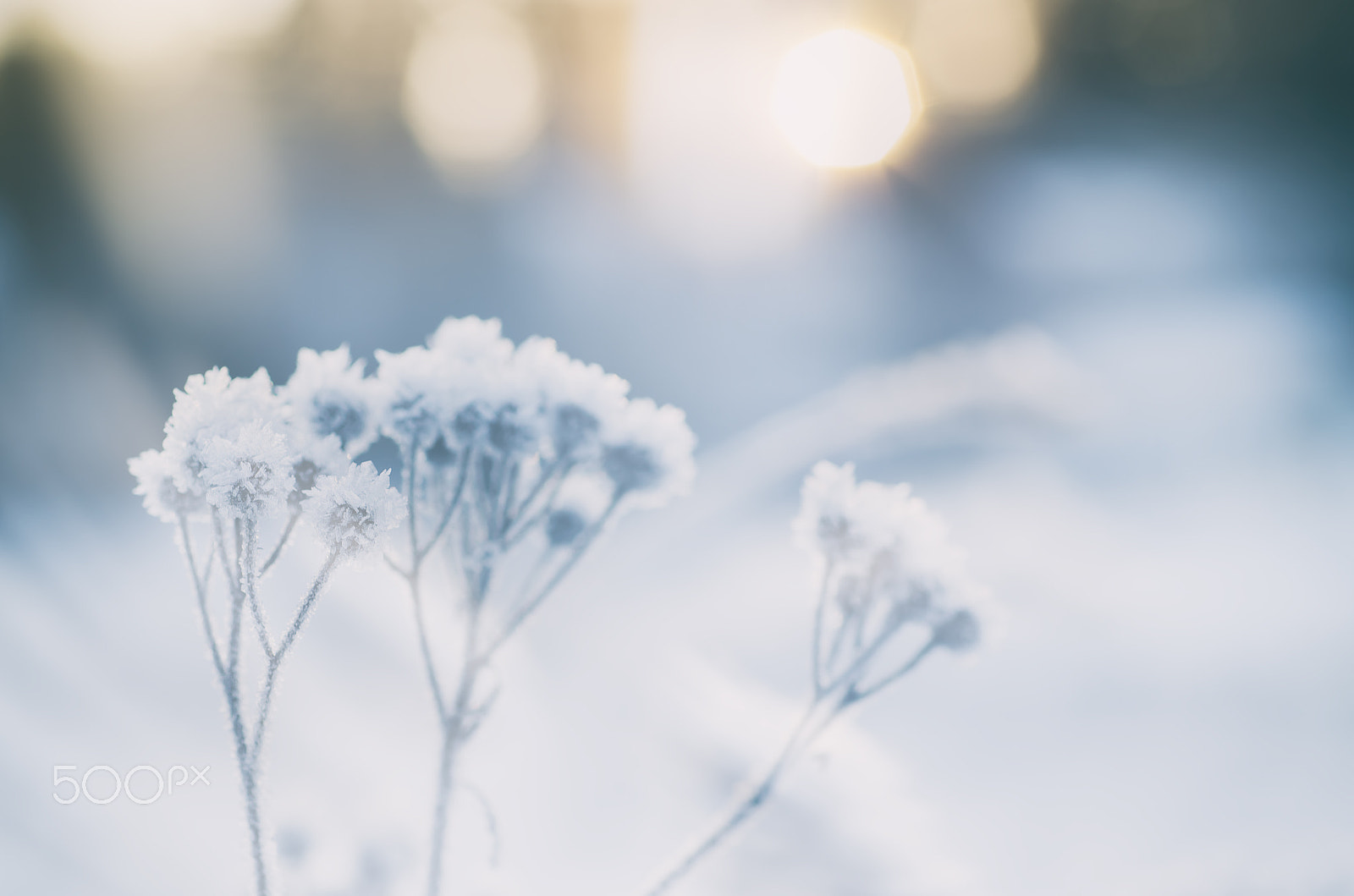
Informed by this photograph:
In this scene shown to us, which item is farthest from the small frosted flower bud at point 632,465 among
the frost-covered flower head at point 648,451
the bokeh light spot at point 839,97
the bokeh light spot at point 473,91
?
the bokeh light spot at point 473,91

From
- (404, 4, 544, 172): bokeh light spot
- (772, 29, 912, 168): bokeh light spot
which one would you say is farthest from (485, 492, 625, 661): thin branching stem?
(404, 4, 544, 172): bokeh light spot

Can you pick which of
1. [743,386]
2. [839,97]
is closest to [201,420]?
[743,386]

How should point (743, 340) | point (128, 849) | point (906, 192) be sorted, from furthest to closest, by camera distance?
point (906, 192) < point (743, 340) < point (128, 849)

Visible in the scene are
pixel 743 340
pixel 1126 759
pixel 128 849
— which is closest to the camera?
pixel 128 849

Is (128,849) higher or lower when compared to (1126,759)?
lower

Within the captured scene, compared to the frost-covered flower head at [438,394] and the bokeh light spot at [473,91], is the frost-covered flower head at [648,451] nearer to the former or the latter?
the frost-covered flower head at [438,394]

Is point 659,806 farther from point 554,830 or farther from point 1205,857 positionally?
point 1205,857

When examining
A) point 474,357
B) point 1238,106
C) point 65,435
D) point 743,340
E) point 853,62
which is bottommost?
point 474,357

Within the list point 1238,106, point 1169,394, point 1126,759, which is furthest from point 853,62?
point 1238,106
